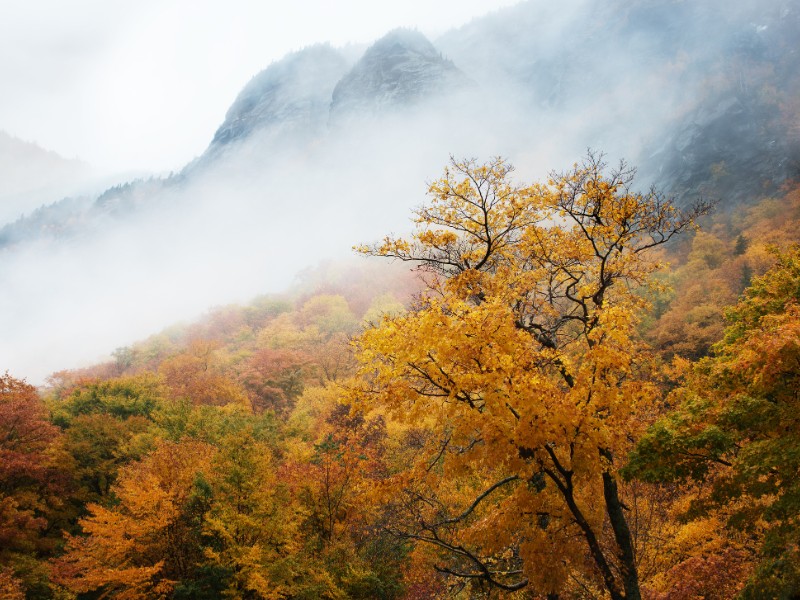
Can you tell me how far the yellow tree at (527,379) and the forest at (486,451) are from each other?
52 millimetres

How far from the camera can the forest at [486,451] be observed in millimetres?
7758

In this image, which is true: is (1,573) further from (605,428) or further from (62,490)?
(605,428)

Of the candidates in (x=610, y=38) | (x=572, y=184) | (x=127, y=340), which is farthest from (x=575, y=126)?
(x=572, y=184)

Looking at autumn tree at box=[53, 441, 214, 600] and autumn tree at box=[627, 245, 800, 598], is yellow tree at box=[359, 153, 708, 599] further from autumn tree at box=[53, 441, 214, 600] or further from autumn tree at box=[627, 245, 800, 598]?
autumn tree at box=[53, 441, 214, 600]

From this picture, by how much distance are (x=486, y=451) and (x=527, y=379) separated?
1.44 m

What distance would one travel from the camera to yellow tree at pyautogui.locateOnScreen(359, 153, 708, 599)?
738 cm

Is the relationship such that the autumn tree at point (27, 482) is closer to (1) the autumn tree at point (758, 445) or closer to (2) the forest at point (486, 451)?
(2) the forest at point (486, 451)

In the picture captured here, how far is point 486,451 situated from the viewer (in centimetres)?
761

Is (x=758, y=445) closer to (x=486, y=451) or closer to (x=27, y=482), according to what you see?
(x=486, y=451)

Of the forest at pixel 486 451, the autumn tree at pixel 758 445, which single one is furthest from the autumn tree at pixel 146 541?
the autumn tree at pixel 758 445

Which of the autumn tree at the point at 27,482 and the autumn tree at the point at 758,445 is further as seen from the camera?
the autumn tree at the point at 27,482

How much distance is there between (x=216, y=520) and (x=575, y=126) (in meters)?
181

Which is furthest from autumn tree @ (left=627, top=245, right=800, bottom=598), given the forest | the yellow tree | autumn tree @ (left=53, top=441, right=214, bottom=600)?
autumn tree @ (left=53, top=441, right=214, bottom=600)

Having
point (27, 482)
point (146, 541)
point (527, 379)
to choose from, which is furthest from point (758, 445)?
point (27, 482)
